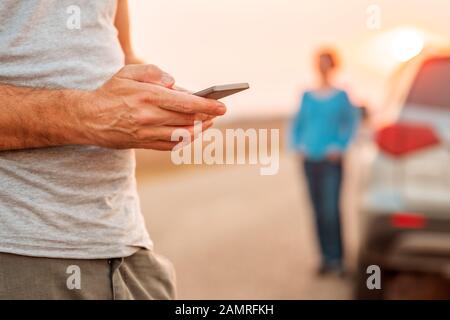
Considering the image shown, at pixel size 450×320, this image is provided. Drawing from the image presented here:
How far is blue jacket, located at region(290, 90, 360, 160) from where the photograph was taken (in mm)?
7820

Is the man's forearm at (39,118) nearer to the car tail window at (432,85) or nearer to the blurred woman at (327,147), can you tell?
the car tail window at (432,85)

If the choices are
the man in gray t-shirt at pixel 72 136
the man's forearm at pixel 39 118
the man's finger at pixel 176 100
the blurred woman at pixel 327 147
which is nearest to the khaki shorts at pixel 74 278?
the man in gray t-shirt at pixel 72 136

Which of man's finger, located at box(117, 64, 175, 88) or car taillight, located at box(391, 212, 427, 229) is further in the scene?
car taillight, located at box(391, 212, 427, 229)

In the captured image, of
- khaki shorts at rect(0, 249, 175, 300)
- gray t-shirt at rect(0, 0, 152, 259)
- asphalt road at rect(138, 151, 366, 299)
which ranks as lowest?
asphalt road at rect(138, 151, 366, 299)

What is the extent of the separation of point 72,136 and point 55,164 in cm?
12

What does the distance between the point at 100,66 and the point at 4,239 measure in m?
0.43

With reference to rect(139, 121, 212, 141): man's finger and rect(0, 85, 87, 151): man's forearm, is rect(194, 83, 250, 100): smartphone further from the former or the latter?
rect(0, 85, 87, 151): man's forearm

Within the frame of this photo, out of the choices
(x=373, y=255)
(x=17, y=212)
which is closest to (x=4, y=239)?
(x=17, y=212)

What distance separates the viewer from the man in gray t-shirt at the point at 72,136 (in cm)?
167

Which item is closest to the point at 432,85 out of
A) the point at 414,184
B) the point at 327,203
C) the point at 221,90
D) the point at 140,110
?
the point at 414,184

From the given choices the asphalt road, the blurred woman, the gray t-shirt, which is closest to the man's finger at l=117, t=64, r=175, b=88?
the gray t-shirt

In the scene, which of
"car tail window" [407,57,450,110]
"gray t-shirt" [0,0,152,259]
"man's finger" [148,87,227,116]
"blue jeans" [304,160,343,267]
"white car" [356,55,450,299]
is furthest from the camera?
"blue jeans" [304,160,343,267]

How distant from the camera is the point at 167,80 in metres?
1.70

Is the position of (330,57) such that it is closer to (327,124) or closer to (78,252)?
(327,124)
